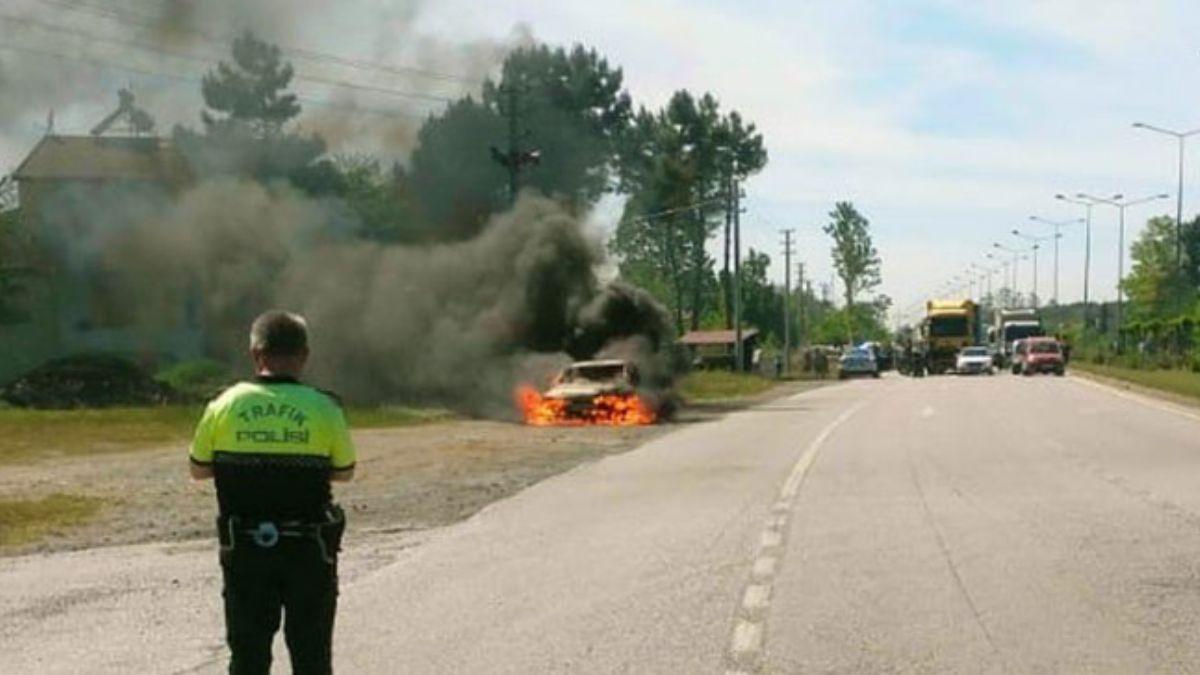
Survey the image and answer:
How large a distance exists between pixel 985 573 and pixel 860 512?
5.09 m

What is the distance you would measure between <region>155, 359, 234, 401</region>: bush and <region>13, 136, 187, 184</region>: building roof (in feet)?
17.9

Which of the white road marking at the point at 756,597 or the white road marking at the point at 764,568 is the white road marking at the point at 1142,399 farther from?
the white road marking at the point at 756,597

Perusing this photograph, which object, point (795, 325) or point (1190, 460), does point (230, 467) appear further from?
point (795, 325)

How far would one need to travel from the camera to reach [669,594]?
1250 cm

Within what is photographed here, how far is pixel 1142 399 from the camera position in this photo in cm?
5281

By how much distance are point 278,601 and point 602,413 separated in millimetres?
37775

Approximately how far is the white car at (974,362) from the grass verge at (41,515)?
2652 inches

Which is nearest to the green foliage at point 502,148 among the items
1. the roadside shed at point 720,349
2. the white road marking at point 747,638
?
the roadside shed at point 720,349

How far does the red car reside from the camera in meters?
84.3

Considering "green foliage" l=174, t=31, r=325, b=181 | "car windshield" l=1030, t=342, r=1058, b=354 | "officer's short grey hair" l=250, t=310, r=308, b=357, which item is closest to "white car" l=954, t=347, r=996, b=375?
"car windshield" l=1030, t=342, r=1058, b=354

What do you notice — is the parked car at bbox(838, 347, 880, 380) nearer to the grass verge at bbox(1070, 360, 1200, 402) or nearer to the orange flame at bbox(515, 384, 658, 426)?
the grass verge at bbox(1070, 360, 1200, 402)

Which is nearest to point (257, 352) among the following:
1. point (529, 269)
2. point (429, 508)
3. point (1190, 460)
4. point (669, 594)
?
point (669, 594)

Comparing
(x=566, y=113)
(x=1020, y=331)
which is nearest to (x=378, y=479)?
(x=566, y=113)

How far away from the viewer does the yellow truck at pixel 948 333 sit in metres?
92.5
